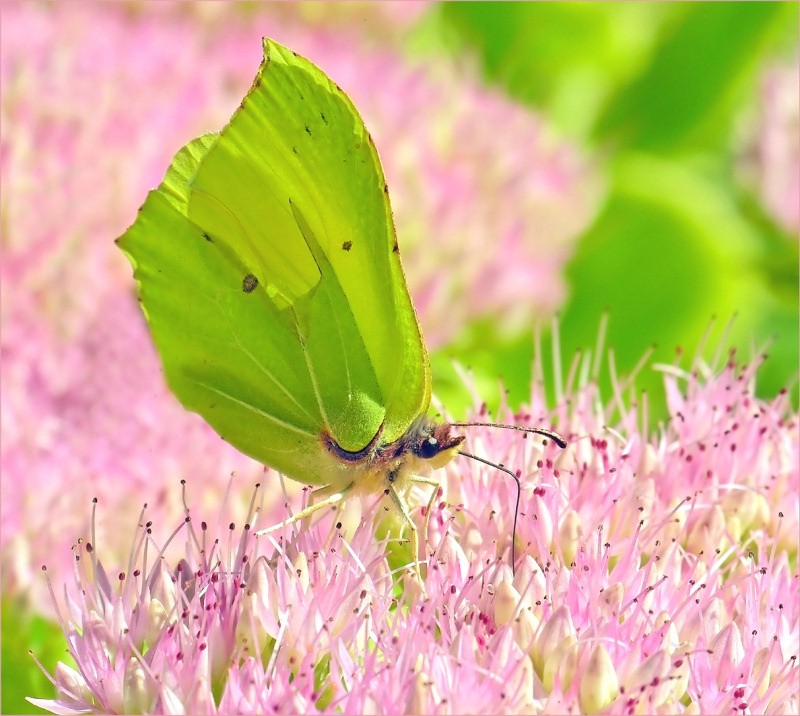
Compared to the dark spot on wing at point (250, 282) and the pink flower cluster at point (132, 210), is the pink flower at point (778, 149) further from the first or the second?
the dark spot on wing at point (250, 282)

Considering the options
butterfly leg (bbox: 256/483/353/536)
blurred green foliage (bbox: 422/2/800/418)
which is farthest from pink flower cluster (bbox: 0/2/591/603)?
butterfly leg (bbox: 256/483/353/536)

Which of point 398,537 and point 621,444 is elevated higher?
point 621,444

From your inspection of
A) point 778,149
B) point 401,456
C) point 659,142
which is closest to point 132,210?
point 401,456

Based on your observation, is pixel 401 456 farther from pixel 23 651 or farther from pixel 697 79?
pixel 697 79

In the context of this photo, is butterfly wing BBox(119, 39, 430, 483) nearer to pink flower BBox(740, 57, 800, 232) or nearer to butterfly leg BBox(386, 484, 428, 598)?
butterfly leg BBox(386, 484, 428, 598)

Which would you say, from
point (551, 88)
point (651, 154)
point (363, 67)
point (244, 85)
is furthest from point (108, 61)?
point (651, 154)

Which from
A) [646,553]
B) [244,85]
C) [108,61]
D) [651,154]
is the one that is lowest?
[646,553]

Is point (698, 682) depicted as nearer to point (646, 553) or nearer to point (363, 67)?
point (646, 553)
